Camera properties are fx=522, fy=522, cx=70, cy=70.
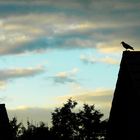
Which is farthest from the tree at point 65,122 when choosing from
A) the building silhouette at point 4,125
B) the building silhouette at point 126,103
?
the building silhouette at point 126,103

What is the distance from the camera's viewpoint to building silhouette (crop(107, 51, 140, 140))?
17.0 metres

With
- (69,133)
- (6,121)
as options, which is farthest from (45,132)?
(6,121)

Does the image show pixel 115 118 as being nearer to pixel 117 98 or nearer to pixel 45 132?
pixel 117 98

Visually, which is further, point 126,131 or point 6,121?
point 6,121

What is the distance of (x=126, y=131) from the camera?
63.2 feet

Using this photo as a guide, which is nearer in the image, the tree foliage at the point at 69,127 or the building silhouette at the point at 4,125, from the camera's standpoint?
the building silhouette at the point at 4,125

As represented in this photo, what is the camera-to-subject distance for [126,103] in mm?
18969

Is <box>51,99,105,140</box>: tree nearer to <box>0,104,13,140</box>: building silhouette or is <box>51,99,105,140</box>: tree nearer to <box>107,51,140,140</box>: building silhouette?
<box>0,104,13,140</box>: building silhouette

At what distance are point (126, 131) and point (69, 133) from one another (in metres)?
79.2

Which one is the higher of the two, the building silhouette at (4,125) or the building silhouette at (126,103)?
the building silhouette at (4,125)

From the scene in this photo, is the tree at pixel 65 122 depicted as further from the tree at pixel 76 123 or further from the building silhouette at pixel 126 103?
the building silhouette at pixel 126 103

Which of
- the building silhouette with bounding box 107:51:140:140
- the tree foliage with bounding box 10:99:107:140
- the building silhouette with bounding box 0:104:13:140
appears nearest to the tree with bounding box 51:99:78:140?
the tree foliage with bounding box 10:99:107:140

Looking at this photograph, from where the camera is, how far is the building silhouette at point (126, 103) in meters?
17.0

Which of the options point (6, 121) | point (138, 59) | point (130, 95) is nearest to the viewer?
point (138, 59)
